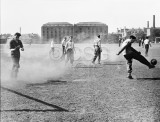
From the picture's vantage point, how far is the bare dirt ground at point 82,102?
5598 mm

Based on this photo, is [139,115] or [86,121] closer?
[86,121]

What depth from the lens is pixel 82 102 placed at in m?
6.87

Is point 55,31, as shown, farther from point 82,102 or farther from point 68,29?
point 82,102

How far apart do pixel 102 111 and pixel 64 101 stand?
4.25ft

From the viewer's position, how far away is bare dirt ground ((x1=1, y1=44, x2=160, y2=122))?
18.4ft

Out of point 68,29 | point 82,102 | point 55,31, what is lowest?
point 82,102

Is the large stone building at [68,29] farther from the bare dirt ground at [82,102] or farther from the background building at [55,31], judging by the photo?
the bare dirt ground at [82,102]

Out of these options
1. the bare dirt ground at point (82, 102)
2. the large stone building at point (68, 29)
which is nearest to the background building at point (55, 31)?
the large stone building at point (68, 29)

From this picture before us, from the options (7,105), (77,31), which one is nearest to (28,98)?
(7,105)

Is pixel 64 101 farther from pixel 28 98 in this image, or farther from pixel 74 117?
pixel 74 117

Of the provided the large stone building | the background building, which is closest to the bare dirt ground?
the large stone building

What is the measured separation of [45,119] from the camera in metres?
5.48

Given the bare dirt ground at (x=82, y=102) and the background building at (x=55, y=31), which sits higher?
the background building at (x=55, y=31)

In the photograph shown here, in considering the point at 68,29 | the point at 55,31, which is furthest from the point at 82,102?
the point at 55,31
